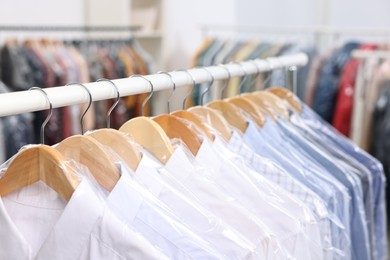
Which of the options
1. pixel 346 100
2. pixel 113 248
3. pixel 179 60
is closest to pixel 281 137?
pixel 113 248

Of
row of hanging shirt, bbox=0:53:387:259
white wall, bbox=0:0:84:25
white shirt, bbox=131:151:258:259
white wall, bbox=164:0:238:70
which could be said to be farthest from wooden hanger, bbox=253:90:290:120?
white wall, bbox=164:0:238:70

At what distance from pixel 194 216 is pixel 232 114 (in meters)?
0.38

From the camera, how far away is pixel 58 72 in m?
2.45

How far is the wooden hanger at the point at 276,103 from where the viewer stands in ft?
4.03

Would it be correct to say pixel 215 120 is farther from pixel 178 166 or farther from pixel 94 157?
pixel 94 157

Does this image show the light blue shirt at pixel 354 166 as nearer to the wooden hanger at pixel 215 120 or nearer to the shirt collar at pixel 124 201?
the wooden hanger at pixel 215 120

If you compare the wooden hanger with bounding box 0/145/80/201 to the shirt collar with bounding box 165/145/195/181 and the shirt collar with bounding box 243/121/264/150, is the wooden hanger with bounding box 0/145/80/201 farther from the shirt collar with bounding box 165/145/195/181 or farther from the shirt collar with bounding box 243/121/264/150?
the shirt collar with bounding box 243/121/264/150

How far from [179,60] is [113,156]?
294cm

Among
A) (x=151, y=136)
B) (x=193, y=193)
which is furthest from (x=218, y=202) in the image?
(x=151, y=136)

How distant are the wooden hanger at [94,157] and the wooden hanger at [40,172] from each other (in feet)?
0.16

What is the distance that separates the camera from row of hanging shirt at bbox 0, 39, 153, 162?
6.91 ft

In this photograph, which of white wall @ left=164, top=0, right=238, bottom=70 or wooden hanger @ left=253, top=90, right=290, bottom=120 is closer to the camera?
wooden hanger @ left=253, top=90, right=290, bottom=120

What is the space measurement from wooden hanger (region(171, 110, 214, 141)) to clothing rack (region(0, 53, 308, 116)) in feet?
0.19

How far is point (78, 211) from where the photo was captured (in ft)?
2.17
